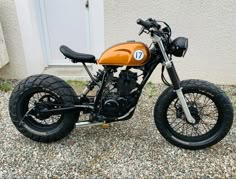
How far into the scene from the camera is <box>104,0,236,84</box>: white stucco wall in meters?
3.47

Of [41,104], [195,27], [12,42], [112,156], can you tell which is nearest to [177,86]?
[112,156]

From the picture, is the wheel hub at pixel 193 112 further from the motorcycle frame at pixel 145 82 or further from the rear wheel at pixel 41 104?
the rear wheel at pixel 41 104

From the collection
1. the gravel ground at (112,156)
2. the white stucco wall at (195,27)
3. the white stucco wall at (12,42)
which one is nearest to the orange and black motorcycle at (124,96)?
the gravel ground at (112,156)

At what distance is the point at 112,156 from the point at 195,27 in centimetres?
217

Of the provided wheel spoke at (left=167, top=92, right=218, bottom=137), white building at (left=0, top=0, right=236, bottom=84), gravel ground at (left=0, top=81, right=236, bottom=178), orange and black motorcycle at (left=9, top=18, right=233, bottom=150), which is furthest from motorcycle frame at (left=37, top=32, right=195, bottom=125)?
white building at (left=0, top=0, right=236, bottom=84)

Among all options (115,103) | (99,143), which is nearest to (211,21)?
(115,103)

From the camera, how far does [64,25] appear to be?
402cm

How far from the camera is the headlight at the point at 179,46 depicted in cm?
220

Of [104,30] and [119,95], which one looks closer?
[119,95]

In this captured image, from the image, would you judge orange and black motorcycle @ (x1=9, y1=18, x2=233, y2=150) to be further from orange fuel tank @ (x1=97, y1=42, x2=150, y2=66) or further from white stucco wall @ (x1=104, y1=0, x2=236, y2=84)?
white stucco wall @ (x1=104, y1=0, x2=236, y2=84)

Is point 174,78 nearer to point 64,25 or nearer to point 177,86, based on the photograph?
point 177,86

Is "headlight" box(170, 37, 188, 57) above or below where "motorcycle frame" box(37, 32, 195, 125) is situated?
above

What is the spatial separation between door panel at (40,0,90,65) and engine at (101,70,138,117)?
179 centimetres

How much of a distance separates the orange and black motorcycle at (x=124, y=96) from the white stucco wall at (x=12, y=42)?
160cm
